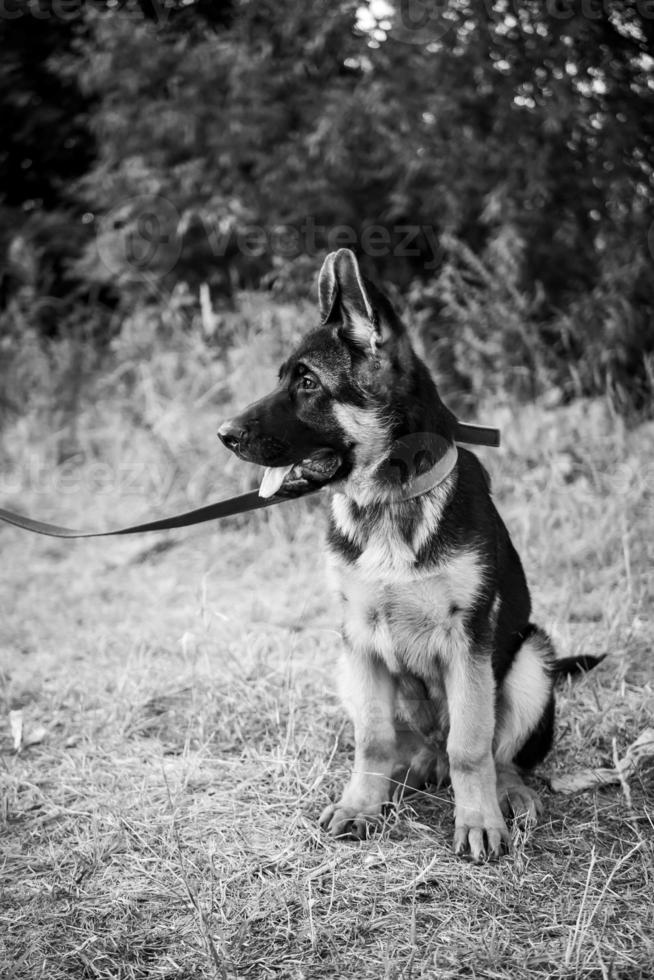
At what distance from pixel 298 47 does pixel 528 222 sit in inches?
119

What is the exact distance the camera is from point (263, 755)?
320 cm

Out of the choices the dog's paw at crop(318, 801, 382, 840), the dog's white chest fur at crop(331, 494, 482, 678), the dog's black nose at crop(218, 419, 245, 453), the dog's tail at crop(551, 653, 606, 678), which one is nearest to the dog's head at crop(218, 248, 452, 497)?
the dog's black nose at crop(218, 419, 245, 453)

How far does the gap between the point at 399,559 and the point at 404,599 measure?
13 centimetres

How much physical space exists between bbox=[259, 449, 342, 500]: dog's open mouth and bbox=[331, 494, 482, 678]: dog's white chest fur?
7.9 inches

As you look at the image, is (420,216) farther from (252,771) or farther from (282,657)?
(252,771)

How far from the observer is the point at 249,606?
16.1 ft

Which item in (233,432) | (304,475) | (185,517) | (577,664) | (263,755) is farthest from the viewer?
(577,664)

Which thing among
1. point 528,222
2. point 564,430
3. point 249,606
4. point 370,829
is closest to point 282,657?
point 249,606

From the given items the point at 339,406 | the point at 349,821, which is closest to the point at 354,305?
the point at 339,406

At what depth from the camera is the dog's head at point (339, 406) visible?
271 cm

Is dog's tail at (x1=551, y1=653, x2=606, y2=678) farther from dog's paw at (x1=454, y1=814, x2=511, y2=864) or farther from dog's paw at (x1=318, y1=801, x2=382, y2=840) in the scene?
dog's paw at (x1=318, y1=801, x2=382, y2=840)

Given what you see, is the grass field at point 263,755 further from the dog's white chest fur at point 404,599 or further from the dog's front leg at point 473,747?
the dog's white chest fur at point 404,599

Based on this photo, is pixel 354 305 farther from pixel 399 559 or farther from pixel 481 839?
pixel 481 839

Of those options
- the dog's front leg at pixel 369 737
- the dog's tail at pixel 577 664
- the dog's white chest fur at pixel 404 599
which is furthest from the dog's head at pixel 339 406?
the dog's tail at pixel 577 664
